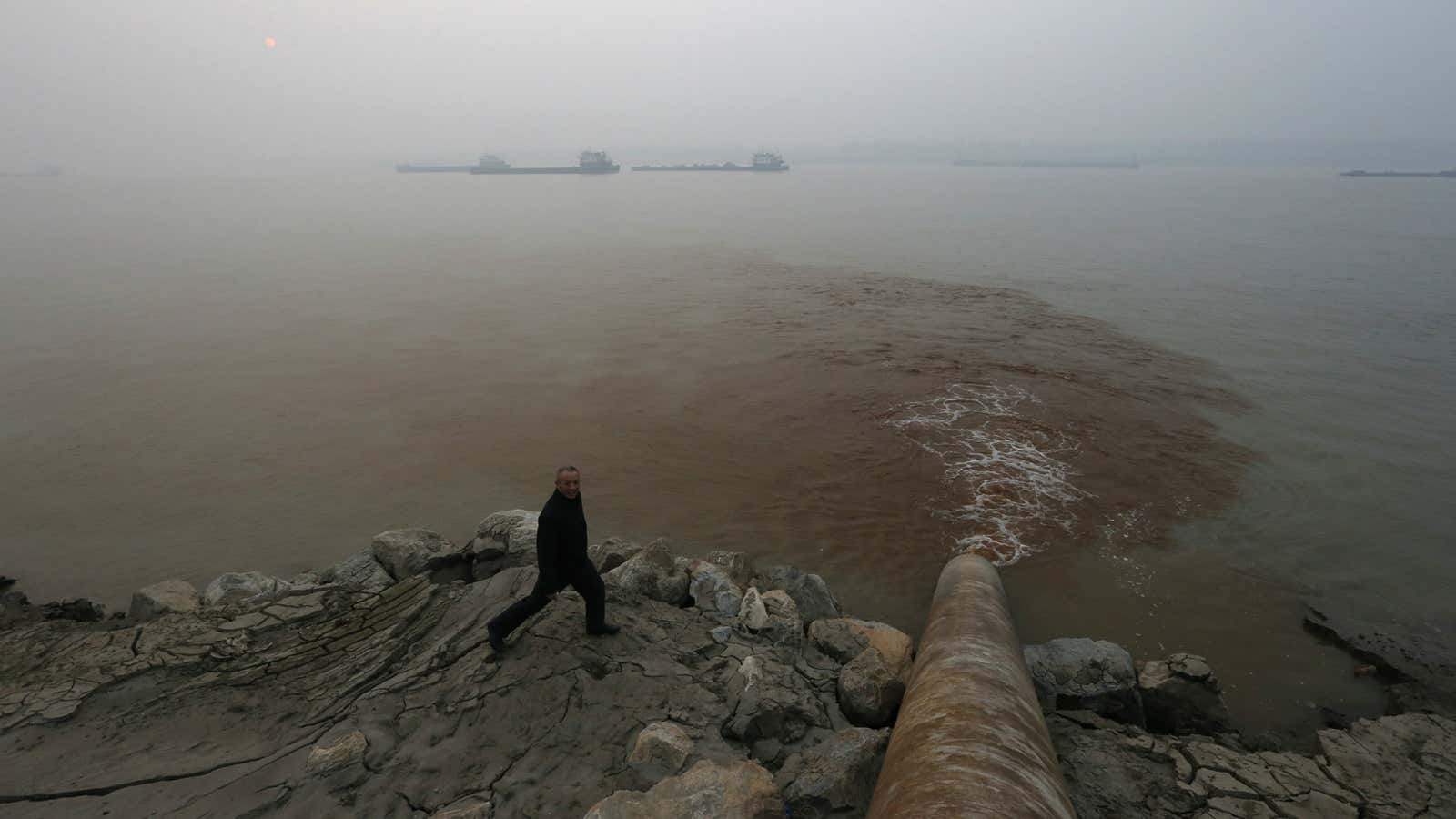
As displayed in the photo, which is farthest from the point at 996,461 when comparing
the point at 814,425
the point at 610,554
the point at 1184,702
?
the point at 610,554

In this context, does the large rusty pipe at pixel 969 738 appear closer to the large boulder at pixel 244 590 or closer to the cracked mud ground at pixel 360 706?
the cracked mud ground at pixel 360 706

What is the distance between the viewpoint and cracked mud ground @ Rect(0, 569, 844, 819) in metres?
4.38

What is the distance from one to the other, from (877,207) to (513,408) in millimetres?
53069

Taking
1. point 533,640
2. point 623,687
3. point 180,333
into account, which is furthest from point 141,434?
point 623,687

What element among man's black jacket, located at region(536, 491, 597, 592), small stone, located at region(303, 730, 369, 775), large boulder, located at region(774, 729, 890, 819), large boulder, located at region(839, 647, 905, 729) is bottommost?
large boulder, located at region(839, 647, 905, 729)

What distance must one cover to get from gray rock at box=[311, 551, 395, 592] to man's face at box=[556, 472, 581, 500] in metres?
3.31

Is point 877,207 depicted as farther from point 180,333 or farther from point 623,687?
point 623,687

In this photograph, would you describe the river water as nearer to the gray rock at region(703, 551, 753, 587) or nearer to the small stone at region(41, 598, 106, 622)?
the small stone at region(41, 598, 106, 622)

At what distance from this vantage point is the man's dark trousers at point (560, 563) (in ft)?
16.7

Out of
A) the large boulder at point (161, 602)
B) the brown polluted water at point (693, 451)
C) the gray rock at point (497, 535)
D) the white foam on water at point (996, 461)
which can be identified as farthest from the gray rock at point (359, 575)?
the white foam on water at point (996, 461)

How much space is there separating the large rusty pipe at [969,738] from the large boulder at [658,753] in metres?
1.28

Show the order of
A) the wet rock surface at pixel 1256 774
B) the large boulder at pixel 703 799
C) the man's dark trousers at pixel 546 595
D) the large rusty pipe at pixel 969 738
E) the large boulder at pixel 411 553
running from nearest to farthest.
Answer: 1. the large rusty pipe at pixel 969 738
2. the large boulder at pixel 703 799
3. the wet rock surface at pixel 1256 774
4. the man's dark trousers at pixel 546 595
5. the large boulder at pixel 411 553

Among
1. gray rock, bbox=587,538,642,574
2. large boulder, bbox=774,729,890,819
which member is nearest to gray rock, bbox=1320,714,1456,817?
large boulder, bbox=774,729,890,819

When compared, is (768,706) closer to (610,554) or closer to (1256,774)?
(610,554)
